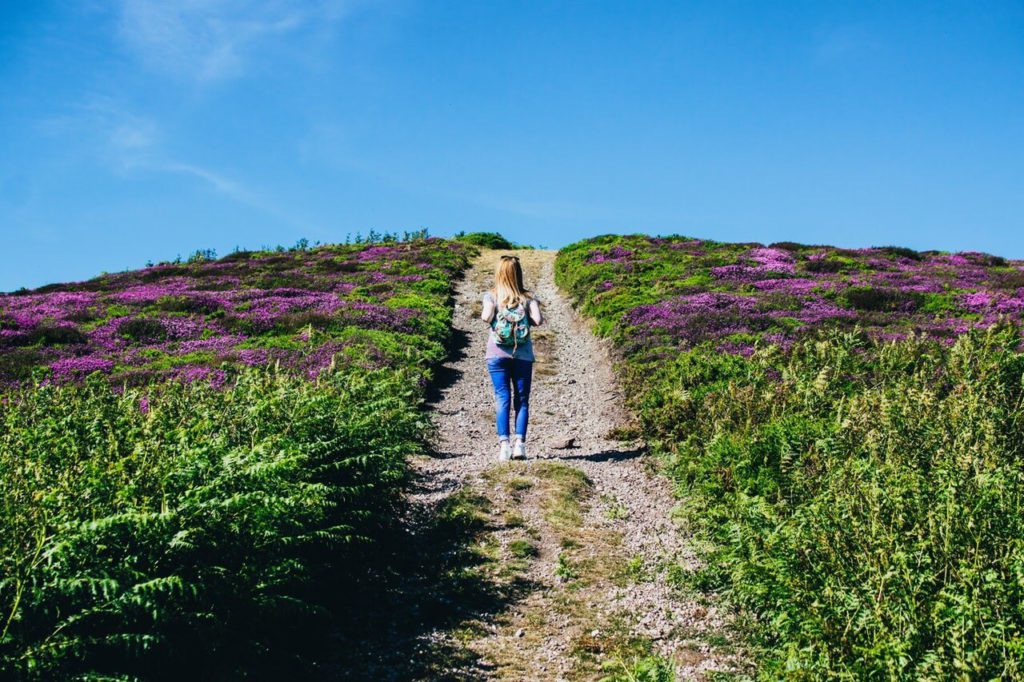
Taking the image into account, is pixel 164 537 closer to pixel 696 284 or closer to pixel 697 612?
pixel 697 612

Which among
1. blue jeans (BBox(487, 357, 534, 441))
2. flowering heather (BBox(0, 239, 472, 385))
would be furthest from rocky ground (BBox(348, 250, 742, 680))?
flowering heather (BBox(0, 239, 472, 385))

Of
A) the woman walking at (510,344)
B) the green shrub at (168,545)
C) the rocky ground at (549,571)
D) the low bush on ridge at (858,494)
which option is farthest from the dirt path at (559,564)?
the green shrub at (168,545)

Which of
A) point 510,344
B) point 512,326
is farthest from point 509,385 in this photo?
point 512,326

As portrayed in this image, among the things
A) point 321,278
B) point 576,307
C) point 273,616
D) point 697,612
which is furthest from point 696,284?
point 273,616

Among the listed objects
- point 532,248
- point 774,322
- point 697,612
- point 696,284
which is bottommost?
point 697,612

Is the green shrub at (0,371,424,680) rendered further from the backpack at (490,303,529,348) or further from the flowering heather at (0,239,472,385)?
the flowering heather at (0,239,472,385)

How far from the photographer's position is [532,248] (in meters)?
51.3

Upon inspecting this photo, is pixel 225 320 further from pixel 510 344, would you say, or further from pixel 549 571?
pixel 549 571

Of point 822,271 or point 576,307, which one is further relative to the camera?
point 822,271

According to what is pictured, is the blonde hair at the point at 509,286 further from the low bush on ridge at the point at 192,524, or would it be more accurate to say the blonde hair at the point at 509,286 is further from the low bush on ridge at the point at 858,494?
the low bush on ridge at the point at 858,494

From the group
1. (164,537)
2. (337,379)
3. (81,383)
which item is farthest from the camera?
(81,383)

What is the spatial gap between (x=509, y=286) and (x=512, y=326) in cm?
71

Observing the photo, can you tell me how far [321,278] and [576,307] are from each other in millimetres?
12951

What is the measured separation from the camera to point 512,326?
1186cm
